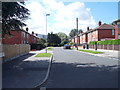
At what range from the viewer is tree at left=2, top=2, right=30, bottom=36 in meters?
11.9

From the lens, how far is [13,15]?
503 inches

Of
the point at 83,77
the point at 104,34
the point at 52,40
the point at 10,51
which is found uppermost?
the point at 104,34

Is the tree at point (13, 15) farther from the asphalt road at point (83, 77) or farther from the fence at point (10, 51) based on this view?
the asphalt road at point (83, 77)

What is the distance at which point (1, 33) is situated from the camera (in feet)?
43.8

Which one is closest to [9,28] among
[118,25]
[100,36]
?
[118,25]

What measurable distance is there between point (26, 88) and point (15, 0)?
7.02 m

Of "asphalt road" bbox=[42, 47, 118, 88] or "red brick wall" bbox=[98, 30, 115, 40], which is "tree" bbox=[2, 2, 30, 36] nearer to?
"asphalt road" bbox=[42, 47, 118, 88]

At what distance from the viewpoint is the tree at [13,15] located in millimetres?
11889

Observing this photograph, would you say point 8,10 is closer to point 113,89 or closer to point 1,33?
point 1,33

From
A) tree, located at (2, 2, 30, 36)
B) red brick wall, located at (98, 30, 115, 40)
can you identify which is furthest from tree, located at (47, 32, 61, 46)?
tree, located at (2, 2, 30, 36)

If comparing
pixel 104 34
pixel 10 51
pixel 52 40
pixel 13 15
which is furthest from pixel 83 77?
pixel 52 40

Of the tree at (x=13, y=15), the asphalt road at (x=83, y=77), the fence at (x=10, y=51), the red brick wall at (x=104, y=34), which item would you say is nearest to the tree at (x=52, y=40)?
the red brick wall at (x=104, y=34)

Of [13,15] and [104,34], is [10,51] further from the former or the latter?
[104,34]

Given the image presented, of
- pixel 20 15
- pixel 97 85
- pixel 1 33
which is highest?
pixel 20 15
